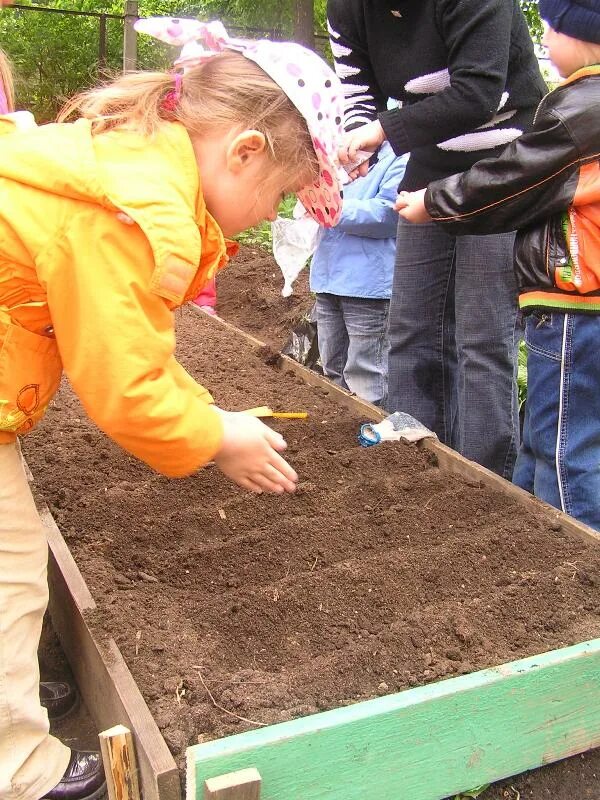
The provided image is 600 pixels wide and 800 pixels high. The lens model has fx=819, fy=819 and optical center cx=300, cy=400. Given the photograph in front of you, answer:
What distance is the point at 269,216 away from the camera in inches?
74.0

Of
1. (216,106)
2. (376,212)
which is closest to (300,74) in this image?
(216,106)

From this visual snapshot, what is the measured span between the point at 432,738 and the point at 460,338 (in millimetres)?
1851

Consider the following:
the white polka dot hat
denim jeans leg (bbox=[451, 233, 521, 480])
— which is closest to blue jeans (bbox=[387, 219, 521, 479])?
denim jeans leg (bbox=[451, 233, 521, 480])

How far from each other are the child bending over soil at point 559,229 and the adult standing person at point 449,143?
0.32 m

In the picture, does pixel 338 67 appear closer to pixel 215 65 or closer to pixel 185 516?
pixel 215 65

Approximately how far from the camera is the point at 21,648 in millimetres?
1771

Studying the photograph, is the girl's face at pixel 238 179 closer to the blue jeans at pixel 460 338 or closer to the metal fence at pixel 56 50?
the blue jeans at pixel 460 338

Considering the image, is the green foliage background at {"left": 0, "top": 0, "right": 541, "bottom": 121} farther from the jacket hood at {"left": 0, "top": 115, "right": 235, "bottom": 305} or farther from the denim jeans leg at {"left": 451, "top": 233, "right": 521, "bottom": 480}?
the jacket hood at {"left": 0, "top": 115, "right": 235, "bottom": 305}

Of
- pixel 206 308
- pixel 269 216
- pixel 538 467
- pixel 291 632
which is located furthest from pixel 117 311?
pixel 206 308

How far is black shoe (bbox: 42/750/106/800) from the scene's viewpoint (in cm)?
193

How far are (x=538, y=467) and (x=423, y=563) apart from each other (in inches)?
27.9

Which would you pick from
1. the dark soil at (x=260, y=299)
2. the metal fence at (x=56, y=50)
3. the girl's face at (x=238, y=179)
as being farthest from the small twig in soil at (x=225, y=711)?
the metal fence at (x=56, y=50)

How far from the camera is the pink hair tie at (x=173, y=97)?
1.75 meters

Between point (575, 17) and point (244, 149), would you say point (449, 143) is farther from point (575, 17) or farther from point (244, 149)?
point (244, 149)
